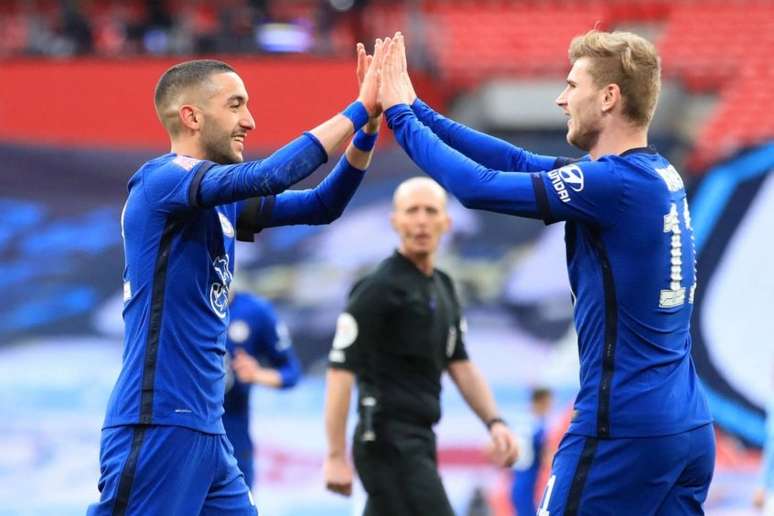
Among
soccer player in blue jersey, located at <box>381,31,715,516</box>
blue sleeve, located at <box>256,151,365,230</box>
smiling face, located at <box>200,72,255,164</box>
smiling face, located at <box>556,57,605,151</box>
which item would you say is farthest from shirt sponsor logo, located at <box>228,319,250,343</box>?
smiling face, located at <box>556,57,605,151</box>

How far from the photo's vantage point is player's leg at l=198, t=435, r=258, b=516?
493cm

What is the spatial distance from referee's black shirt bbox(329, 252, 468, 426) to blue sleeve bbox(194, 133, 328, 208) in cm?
228

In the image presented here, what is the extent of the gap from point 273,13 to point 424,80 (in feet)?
6.49

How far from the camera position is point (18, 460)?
12.7m

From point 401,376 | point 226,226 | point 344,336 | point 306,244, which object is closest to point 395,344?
point 401,376

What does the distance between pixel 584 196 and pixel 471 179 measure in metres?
0.41

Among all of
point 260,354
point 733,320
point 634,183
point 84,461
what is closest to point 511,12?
point 733,320

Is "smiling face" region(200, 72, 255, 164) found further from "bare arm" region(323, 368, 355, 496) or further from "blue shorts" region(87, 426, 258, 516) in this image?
"bare arm" region(323, 368, 355, 496)

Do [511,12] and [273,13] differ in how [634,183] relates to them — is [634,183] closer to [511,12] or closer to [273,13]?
[273,13]

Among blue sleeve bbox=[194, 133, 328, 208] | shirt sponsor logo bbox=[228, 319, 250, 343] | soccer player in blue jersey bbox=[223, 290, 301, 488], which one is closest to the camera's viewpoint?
blue sleeve bbox=[194, 133, 328, 208]

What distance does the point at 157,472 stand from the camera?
188 inches

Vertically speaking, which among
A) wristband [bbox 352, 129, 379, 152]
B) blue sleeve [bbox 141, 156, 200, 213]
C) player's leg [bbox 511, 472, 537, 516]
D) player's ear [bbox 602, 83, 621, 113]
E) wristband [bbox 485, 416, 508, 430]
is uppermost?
player's ear [bbox 602, 83, 621, 113]

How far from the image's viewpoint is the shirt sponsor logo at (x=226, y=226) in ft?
16.9

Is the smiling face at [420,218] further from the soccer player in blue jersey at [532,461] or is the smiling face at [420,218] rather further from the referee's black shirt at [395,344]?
the soccer player in blue jersey at [532,461]
